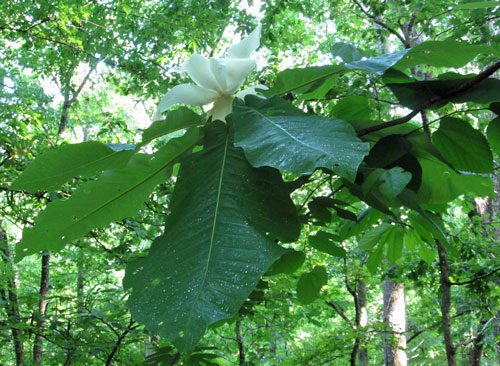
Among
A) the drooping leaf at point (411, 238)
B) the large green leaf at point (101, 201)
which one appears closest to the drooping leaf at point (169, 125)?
the large green leaf at point (101, 201)

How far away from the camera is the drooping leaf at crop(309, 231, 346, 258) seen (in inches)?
30.8

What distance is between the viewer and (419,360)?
36.2 feet

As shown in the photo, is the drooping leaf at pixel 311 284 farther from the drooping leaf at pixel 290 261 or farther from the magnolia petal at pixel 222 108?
the magnolia petal at pixel 222 108

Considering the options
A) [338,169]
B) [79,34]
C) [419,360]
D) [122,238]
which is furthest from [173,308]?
[419,360]

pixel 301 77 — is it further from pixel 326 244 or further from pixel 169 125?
pixel 326 244

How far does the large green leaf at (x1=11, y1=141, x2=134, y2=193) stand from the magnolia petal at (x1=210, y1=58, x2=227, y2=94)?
0.15m

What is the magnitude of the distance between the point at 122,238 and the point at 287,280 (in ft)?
4.50

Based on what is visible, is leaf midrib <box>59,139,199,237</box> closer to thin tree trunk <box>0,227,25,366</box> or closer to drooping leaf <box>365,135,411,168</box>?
drooping leaf <box>365,135,411,168</box>

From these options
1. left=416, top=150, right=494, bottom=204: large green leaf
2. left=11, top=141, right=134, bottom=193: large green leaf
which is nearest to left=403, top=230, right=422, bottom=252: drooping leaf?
left=416, top=150, right=494, bottom=204: large green leaf

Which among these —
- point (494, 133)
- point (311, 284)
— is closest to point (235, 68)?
point (494, 133)

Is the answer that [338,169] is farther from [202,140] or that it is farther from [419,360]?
[419,360]

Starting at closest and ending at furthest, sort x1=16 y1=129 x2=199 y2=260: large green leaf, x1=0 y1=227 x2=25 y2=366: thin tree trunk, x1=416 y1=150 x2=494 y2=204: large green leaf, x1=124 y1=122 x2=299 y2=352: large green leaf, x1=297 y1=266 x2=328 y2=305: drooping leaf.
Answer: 1. x1=124 y1=122 x2=299 y2=352: large green leaf
2. x1=16 y1=129 x2=199 y2=260: large green leaf
3. x1=416 y1=150 x2=494 y2=204: large green leaf
4. x1=297 y1=266 x2=328 y2=305: drooping leaf
5. x1=0 y1=227 x2=25 y2=366: thin tree trunk

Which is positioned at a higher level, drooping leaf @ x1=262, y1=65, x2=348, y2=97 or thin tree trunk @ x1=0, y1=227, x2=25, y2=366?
thin tree trunk @ x1=0, y1=227, x2=25, y2=366

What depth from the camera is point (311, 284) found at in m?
0.91
